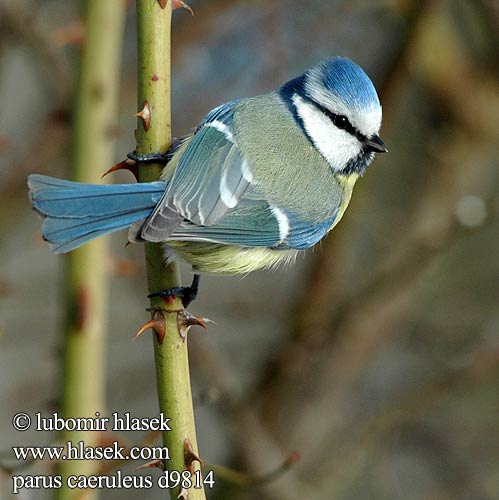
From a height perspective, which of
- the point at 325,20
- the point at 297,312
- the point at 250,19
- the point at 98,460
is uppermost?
the point at 250,19

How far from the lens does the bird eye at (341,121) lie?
1.76 metres

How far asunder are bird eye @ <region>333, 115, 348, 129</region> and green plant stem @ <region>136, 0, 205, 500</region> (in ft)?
1.93

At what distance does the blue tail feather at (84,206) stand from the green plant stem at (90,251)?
212 millimetres

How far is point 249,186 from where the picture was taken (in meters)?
1.55

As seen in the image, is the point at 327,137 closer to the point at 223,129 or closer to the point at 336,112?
the point at 336,112

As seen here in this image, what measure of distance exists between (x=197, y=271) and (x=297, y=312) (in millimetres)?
1472

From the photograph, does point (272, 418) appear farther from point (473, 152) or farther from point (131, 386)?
point (473, 152)

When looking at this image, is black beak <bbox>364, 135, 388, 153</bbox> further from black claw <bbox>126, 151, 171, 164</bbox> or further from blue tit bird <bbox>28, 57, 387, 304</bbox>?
black claw <bbox>126, 151, 171, 164</bbox>

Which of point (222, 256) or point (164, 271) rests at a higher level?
point (222, 256)

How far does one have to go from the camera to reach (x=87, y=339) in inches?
63.1

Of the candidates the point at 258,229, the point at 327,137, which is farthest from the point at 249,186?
the point at 327,137

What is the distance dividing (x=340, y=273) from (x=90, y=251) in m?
1.53

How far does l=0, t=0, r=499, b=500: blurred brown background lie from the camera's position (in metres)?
2.69

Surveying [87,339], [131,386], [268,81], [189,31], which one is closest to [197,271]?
[87,339]
